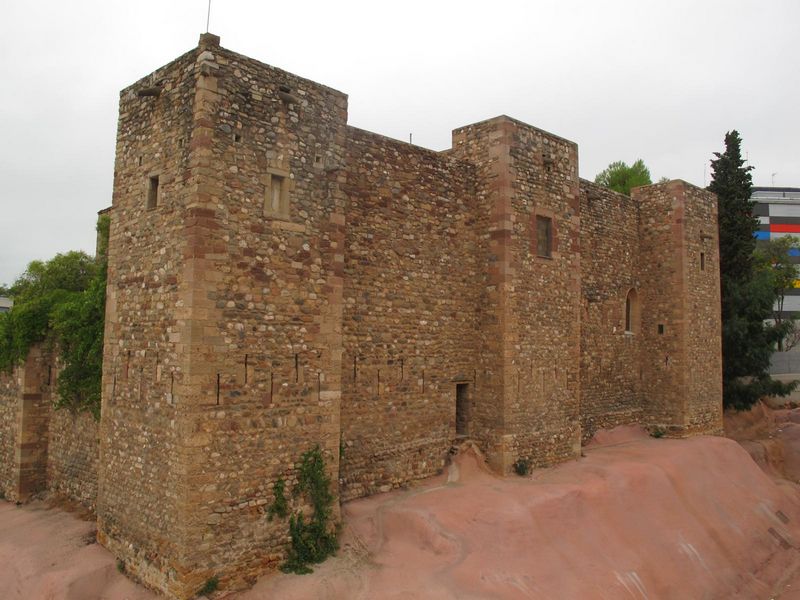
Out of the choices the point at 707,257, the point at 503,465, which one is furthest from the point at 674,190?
the point at 503,465

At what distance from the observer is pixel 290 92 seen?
1004 cm

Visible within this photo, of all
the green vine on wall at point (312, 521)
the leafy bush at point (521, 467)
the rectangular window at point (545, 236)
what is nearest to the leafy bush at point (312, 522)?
the green vine on wall at point (312, 521)

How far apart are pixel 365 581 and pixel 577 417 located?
7.37 m

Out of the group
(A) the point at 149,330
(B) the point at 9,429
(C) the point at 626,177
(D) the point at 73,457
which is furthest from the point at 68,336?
(C) the point at 626,177

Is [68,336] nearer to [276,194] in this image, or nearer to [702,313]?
[276,194]

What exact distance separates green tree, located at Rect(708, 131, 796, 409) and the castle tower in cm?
1670

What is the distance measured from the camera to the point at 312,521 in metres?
10.0

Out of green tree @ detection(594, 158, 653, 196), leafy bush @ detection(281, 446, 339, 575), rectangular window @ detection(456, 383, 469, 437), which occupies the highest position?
green tree @ detection(594, 158, 653, 196)

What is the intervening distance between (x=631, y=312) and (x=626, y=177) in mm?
14419

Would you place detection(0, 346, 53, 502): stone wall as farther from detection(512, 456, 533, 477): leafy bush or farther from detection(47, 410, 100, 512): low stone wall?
detection(512, 456, 533, 477): leafy bush

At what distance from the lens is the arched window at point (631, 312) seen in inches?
754

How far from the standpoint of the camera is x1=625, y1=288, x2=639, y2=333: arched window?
19.1 metres

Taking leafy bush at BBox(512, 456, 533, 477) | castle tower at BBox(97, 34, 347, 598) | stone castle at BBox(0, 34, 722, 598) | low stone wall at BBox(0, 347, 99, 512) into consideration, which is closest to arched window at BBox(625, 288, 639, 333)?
stone castle at BBox(0, 34, 722, 598)

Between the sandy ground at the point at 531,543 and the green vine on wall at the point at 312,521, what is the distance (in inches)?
9.5
